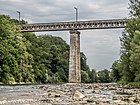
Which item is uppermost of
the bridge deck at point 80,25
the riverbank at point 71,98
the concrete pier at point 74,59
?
the bridge deck at point 80,25

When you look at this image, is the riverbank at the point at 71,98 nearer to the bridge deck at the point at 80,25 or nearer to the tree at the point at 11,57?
the tree at the point at 11,57

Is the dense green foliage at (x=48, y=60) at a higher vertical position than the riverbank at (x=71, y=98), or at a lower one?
higher

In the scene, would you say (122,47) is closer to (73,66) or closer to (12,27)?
(73,66)

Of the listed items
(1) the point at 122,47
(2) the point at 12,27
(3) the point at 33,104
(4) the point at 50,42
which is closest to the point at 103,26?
(2) the point at 12,27

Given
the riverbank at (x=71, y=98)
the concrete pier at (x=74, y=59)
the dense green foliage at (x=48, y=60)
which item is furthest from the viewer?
the dense green foliage at (x=48, y=60)

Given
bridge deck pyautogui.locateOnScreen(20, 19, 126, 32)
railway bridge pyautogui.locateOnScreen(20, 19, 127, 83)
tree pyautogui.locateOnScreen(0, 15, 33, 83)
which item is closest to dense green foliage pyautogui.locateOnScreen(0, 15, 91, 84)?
tree pyautogui.locateOnScreen(0, 15, 33, 83)

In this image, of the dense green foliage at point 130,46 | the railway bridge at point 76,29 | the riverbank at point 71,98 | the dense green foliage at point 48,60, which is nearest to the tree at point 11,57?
the railway bridge at point 76,29

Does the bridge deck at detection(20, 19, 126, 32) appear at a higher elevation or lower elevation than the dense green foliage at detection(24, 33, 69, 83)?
higher

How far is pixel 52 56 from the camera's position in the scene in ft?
463

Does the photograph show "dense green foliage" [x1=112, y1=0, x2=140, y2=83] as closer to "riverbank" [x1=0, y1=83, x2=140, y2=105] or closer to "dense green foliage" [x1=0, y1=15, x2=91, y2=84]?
"riverbank" [x1=0, y1=83, x2=140, y2=105]

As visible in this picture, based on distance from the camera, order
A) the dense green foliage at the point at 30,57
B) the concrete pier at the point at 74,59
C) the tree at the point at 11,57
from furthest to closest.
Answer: the concrete pier at the point at 74,59, the dense green foliage at the point at 30,57, the tree at the point at 11,57

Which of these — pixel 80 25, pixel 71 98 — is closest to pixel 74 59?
pixel 80 25

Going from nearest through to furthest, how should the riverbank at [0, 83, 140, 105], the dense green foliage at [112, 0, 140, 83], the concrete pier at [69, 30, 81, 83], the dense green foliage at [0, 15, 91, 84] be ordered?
1. the riverbank at [0, 83, 140, 105]
2. the dense green foliage at [112, 0, 140, 83]
3. the dense green foliage at [0, 15, 91, 84]
4. the concrete pier at [69, 30, 81, 83]

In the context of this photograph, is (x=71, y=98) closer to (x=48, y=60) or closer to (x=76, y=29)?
(x=76, y=29)
